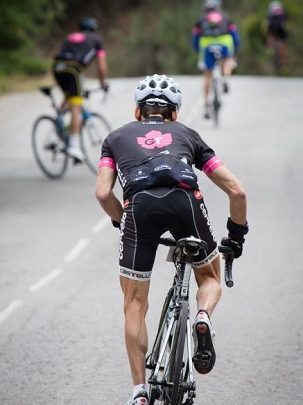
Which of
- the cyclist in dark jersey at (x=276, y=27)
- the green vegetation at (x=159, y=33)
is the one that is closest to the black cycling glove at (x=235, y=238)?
the cyclist in dark jersey at (x=276, y=27)

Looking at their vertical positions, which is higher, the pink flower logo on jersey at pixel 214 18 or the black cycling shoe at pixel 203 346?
the black cycling shoe at pixel 203 346

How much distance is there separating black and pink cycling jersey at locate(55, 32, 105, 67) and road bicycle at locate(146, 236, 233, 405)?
9.29m

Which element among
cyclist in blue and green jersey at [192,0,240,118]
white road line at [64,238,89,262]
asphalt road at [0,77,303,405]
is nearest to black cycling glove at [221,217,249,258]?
asphalt road at [0,77,303,405]

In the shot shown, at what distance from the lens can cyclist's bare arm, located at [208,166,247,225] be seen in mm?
5969

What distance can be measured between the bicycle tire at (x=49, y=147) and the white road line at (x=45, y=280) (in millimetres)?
5020

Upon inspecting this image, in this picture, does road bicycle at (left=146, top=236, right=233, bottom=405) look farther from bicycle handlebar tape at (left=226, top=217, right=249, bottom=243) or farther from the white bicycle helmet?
the white bicycle helmet

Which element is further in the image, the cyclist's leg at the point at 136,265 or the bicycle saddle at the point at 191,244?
the cyclist's leg at the point at 136,265

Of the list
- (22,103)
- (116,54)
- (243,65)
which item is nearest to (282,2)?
(243,65)

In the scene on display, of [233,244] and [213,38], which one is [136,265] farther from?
[213,38]

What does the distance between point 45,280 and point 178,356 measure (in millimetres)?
4470

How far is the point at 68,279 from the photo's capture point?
981 cm

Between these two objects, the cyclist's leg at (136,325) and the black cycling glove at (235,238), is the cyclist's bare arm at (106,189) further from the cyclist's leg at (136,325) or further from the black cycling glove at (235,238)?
the black cycling glove at (235,238)

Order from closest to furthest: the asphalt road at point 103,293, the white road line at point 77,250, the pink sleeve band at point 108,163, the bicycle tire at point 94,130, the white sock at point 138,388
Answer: the white sock at point 138,388 < the pink sleeve band at point 108,163 < the asphalt road at point 103,293 < the white road line at point 77,250 < the bicycle tire at point 94,130

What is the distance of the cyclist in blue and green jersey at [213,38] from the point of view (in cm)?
1939
